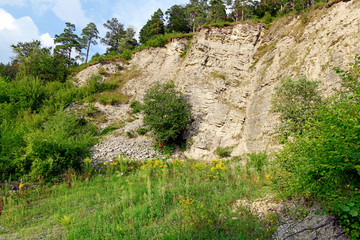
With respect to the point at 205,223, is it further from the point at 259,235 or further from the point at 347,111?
the point at 347,111

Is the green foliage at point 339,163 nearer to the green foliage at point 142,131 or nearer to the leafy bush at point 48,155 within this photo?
the leafy bush at point 48,155

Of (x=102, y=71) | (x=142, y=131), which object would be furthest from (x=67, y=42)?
(x=142, y=131)

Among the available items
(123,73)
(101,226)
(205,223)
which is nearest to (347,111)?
(205,223)

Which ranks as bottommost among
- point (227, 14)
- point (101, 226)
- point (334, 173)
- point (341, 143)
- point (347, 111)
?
point (101, 226)

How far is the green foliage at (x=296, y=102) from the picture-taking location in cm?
805

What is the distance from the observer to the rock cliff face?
1047cm

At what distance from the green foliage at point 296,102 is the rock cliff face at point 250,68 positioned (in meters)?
1.26

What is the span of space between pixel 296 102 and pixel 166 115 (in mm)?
8741

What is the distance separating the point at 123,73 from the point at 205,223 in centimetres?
2409

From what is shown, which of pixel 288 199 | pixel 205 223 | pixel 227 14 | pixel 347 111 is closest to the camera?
pixel 347 111

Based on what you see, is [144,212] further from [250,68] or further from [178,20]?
[178,20]

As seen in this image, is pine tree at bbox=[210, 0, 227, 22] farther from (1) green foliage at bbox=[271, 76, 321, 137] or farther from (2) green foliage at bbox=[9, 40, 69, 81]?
(2) green foliage at bbox=[9, 40, 69, 81]

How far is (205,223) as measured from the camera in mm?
3090

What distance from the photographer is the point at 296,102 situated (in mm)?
8586
